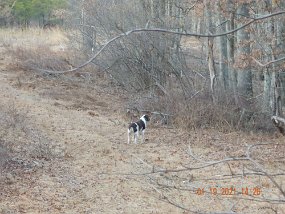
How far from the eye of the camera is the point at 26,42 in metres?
28.6

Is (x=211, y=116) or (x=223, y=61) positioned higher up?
(x=223, y=61)

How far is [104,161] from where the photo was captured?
37.7 feet

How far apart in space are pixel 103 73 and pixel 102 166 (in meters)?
11.4

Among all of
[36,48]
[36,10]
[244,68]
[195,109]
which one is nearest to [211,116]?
[195,109]

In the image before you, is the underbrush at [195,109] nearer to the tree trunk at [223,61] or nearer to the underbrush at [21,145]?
the tree trunk at [223,61]

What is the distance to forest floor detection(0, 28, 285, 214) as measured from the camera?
29.7ft

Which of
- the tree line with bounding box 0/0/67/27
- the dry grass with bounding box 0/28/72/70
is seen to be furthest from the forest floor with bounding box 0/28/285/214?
the tree line with bounding box 0/0/67/27

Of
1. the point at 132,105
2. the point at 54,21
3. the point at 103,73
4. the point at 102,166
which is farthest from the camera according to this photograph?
the point at 54,21

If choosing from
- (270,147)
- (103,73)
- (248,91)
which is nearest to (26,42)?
(103,73)

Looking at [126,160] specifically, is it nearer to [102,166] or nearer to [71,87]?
[102,166]

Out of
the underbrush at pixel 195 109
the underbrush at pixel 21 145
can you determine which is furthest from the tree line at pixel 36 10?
the underbrush at pixel 21 145

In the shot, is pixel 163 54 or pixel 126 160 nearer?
pixel 126 160

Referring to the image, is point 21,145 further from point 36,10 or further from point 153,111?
point 36,10

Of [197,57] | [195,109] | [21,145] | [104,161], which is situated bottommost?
[104,161]
